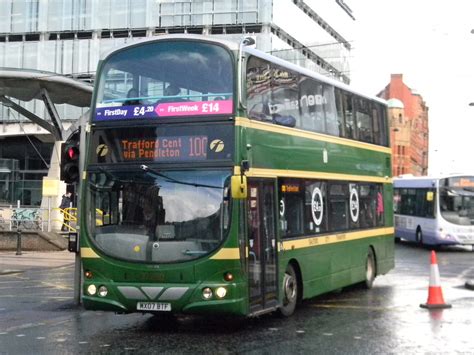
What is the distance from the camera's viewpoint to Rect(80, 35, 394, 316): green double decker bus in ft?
28.6

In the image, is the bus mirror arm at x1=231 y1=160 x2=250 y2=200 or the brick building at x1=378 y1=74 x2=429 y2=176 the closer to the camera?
the bus mirror arm at x1=231 y1=160 x2=250 y2=200

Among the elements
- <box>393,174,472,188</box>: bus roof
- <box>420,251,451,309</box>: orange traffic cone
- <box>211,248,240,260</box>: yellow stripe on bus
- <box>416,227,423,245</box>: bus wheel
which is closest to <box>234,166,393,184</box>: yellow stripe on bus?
A: <box>211,248,240,260</box>: yellow stripe on bus

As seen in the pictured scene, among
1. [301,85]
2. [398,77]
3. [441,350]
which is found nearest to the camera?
[441,350]

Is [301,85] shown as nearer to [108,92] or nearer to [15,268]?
[108,92]

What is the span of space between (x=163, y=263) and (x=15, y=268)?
12.8 metres

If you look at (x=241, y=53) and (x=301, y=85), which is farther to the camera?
(x=301, y=85)

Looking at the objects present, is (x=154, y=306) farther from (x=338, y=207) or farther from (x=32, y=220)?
(x=32, y=220)

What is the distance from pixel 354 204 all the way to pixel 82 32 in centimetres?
4393

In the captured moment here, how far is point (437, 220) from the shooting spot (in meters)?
26.6

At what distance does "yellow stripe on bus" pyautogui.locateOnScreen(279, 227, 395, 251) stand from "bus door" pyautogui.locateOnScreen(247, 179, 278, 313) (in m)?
0.44

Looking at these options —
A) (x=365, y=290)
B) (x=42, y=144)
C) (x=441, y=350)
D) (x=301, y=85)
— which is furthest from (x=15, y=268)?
(x=42, y=144)

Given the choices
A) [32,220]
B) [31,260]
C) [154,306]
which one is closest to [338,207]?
[154,306]

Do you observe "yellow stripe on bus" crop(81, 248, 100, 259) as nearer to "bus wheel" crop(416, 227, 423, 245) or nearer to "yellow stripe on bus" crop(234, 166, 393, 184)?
"yellow stripe on bus" crop(234, 166, 393, 184)

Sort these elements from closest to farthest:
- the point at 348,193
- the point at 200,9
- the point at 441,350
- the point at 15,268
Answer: the point at 441,350, the point at 348,193, the point at 15,268, the point at 200,9
